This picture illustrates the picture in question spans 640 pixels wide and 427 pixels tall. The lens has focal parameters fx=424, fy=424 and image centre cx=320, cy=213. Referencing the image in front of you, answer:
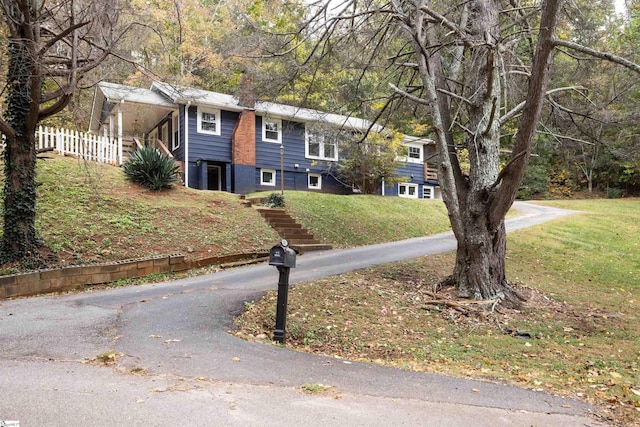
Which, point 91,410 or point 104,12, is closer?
point 91,410

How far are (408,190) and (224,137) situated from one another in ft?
44.7

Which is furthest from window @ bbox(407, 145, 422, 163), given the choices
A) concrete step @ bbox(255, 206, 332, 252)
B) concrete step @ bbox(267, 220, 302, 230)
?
concrete step @ bbox(267, 220, 302, 230)

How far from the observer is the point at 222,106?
814 inches

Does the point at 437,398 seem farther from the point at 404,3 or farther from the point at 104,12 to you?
the point at 104,12

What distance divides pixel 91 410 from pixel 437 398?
108 inches

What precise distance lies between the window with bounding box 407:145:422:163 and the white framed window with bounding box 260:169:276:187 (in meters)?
10.4

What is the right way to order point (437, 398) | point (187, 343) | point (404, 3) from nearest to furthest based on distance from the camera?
1. point (437, 398)
2. point (187, 343)
3. point (404, 3)

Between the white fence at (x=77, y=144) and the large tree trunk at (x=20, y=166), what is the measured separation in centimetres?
615

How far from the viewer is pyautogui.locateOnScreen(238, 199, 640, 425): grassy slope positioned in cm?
469

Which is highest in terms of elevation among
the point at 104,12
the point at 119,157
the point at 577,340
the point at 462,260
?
the point at 104,12

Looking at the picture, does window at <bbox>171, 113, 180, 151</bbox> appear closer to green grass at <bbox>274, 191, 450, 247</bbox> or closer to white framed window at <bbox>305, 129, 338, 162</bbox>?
green grass at <bbox>274, 191, 450, 247</bbox>

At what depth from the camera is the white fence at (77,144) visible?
15.1 metres

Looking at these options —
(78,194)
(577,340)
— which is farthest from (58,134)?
(577,340)

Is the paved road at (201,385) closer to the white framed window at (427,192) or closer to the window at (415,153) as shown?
the window at (415,153)
